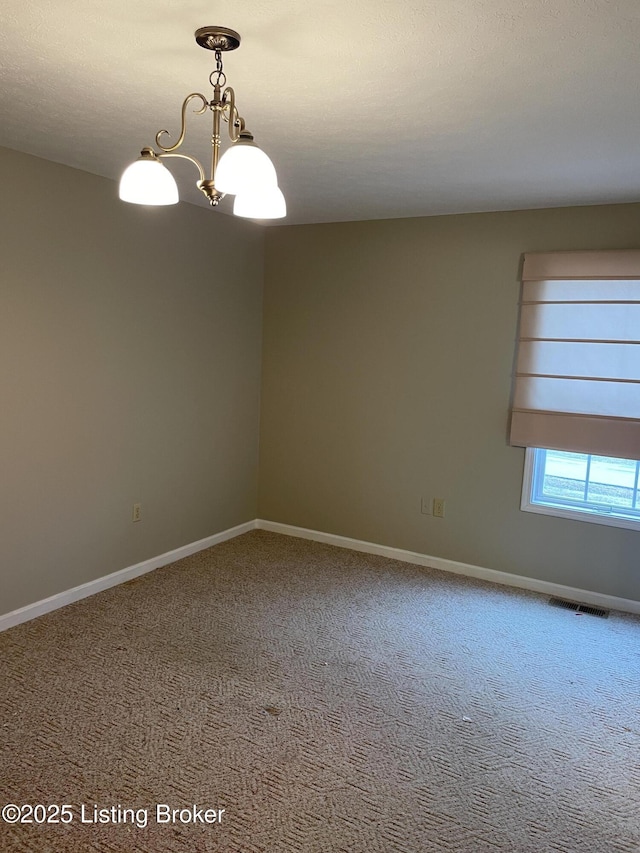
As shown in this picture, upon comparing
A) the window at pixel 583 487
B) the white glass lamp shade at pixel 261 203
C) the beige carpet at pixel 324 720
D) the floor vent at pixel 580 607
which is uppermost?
the white glass lamp shade at pixel 261 203

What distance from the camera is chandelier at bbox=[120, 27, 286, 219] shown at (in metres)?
1.69

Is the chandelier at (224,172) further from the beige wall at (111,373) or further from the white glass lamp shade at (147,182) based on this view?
the beige wall at (111,373)

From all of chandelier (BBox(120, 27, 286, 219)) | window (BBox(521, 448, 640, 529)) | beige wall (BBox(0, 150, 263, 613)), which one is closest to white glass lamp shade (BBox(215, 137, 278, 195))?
chandelier (BBox(120, 27, 286, 219))

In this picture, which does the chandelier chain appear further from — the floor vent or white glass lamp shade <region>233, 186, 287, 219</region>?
the floor vent

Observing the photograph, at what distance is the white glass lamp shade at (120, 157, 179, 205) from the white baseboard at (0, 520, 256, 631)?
7.69 ft

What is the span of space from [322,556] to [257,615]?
1.04m

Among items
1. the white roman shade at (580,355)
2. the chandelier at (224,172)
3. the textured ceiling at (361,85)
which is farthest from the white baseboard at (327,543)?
the chandelier at (224,172)

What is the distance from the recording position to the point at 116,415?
12.4 ft

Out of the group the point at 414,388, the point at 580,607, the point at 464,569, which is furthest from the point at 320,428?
the point at 580,607

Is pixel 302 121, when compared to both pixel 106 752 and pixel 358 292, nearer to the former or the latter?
pixel 358 292

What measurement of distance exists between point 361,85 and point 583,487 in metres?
2.79

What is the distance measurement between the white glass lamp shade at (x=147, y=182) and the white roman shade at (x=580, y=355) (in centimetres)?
258

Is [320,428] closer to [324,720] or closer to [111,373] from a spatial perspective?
[111,373]

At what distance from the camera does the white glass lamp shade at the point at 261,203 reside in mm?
1762
